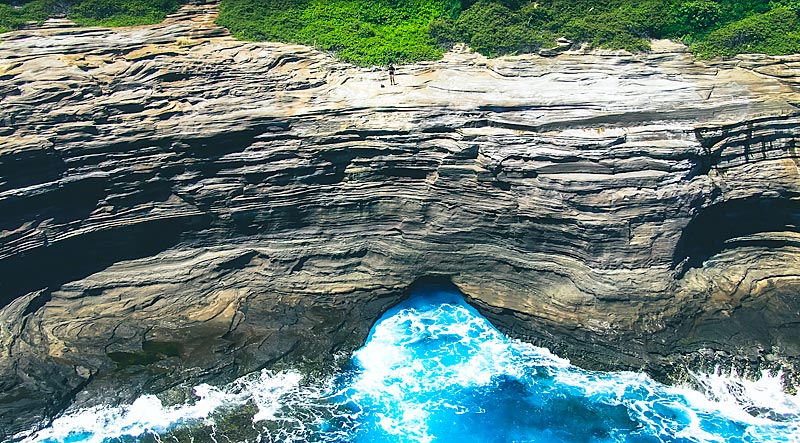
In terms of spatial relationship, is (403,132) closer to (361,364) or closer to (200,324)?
(361,364)

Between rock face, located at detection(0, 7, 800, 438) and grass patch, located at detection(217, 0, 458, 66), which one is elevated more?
grass patch, located at detection(217, 0, 458, 66)

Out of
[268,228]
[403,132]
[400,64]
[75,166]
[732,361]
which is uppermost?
[400,64]

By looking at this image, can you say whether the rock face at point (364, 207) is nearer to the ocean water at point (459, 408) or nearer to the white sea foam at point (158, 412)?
the white sea foam at point (158, 412)

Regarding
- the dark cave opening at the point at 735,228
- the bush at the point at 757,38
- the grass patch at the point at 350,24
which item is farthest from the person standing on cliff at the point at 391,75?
the dark cave opening at the point at 735,228

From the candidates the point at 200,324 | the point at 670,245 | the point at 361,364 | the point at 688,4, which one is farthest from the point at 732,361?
the point at 200,324

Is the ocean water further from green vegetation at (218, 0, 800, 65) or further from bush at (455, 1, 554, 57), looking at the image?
green vegetation at (218, 0, 800, 65)

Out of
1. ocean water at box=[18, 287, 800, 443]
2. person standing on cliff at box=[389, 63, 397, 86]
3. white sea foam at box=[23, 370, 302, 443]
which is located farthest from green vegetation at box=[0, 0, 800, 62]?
white sea foam at box=[23, 370, 302, 443]

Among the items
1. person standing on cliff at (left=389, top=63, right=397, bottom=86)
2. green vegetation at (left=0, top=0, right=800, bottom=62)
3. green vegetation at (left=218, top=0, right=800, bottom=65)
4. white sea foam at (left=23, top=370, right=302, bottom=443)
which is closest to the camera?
white sea foam at (left=23, top=370, right=302, bottom=443)
